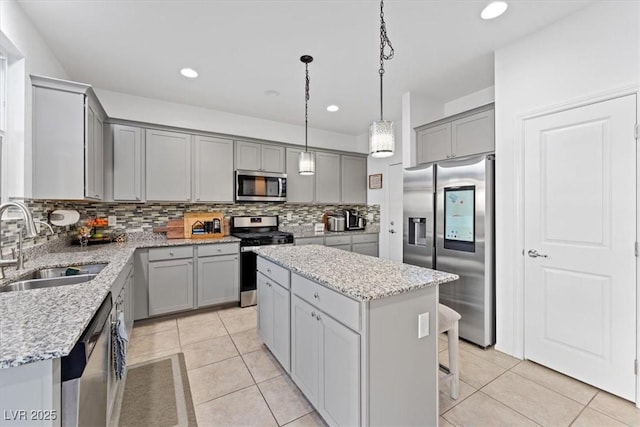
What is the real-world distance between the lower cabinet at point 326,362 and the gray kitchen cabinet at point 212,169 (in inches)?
93.3

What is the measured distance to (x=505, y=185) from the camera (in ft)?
8.36

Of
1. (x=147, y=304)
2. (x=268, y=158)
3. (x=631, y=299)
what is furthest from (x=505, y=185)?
(x=147, y=304)

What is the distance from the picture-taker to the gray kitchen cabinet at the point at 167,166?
11.4 feet

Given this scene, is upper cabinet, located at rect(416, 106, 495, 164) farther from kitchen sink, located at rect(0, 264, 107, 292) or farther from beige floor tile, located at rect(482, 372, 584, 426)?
kitchen sink, located at rect(0, 264, 107, 292)

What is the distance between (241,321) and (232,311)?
39 cm

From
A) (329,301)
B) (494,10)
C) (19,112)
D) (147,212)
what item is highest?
(494,10)

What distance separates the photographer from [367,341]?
136cm

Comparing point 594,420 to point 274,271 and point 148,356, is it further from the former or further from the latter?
point 148,356

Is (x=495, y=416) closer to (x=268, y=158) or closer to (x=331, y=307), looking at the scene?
(x=331, y=307)

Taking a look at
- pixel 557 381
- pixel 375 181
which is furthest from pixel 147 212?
pixel 557 381

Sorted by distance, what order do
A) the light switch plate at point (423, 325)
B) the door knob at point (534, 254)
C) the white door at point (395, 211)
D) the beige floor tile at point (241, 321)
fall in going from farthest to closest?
the white door at point (395, 211)
the beige floor tile at point (241, 321)
the door knob at point (534, 254)
the light switch plate at point (423, 325)

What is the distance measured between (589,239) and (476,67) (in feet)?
6.20

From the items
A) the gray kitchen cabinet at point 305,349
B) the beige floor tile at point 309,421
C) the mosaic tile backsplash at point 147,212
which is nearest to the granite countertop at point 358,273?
the gray kitchen cabinet at point 305,349

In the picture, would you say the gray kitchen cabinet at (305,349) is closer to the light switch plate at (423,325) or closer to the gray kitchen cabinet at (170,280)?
the light switch plate at (423,325)
